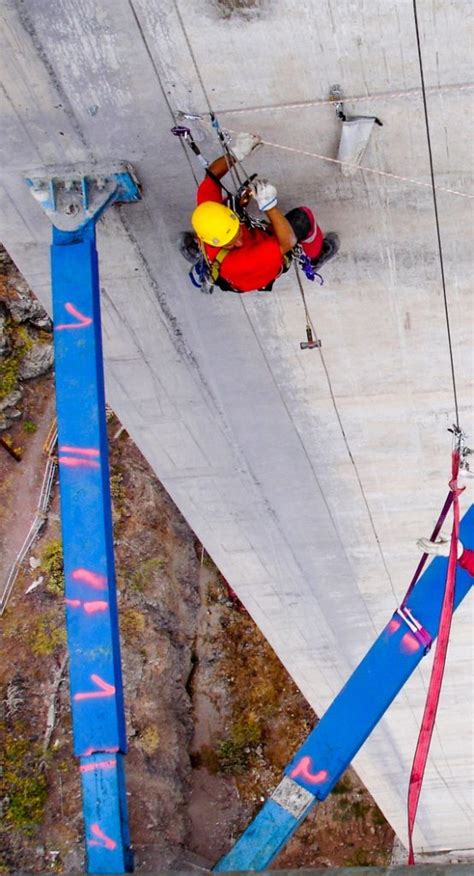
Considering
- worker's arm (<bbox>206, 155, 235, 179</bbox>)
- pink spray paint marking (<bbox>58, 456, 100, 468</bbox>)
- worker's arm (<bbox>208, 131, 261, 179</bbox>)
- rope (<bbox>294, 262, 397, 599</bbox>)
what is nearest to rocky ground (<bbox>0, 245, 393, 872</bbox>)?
rope (<bbox>294, 262, 397, 599</bbox>)

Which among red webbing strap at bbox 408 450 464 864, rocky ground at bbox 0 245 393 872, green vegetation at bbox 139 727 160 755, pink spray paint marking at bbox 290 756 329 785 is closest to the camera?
red webbing strap at bbox 408 450 464 864

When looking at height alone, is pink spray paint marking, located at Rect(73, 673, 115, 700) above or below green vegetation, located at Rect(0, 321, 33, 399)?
above

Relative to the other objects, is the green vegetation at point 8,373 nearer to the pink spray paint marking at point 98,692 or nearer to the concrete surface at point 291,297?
the concrete surface at point 291,297

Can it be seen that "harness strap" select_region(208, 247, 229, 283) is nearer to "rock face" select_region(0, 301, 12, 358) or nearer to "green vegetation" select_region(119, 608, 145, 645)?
"rock face" select_region(0, 301, 12, 358)

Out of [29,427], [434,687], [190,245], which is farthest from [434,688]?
[29,427]

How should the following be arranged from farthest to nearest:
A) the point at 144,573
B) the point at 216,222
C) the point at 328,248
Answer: the point at 144,573, the point at 328,248, the point at 216,222

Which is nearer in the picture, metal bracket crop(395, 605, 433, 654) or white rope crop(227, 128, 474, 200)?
metal bracket crop(395, 605, 433, 654)

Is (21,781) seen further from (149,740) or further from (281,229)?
(281,229)
